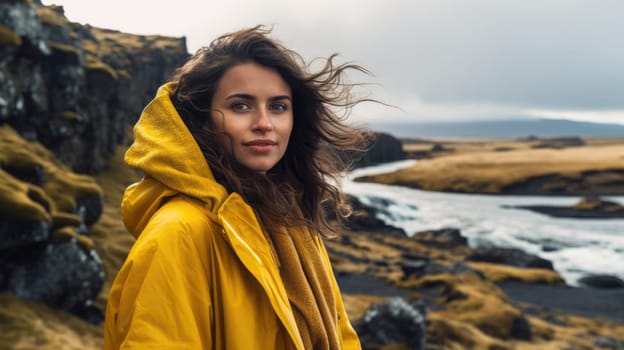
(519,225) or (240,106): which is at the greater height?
(240,106)

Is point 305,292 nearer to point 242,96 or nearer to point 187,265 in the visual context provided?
point 187,265

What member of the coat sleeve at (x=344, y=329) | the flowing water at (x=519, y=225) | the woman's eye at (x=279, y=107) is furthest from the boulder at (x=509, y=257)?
the woman's eye at (x=279, y=107)

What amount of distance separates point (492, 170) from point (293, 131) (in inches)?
5257

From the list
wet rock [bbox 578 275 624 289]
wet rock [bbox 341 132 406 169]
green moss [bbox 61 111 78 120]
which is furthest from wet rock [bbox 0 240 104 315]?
wet rock [bbox 341 132 406 169]

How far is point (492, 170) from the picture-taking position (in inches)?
5157

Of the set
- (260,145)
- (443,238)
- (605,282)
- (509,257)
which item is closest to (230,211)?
(260,145)

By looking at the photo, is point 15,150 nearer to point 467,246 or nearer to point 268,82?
point 268,82

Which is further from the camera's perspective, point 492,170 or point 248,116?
point 492,170

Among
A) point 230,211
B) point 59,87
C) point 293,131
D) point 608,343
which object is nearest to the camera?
point 230,211

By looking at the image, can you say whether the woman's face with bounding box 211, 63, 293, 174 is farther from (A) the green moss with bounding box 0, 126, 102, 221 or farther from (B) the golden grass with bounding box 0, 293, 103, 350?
(A) the green moss with bounding box 0, 126, 102, 221

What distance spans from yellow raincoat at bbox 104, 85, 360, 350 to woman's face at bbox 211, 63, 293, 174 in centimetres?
30

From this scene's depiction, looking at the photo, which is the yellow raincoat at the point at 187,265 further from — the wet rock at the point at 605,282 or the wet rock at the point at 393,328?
the wet rock at the point at 605,282

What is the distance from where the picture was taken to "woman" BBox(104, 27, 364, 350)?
3.00 metres

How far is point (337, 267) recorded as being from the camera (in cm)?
5838
